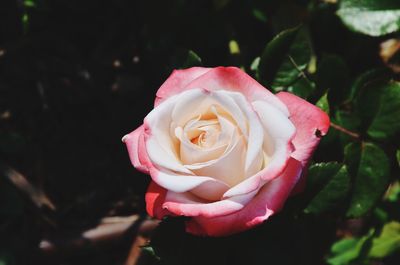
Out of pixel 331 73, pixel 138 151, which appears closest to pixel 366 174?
pixel 331 73

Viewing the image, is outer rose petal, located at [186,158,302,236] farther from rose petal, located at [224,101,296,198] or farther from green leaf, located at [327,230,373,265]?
green leaf, located at [327,230,373,265]

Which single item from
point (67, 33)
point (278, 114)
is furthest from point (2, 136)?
point (278, 114)

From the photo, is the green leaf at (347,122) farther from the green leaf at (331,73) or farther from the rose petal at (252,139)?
the rose petal at (252,139)

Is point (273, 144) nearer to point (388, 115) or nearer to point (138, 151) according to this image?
point (138, 151)

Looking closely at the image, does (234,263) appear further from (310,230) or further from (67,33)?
(67,33)

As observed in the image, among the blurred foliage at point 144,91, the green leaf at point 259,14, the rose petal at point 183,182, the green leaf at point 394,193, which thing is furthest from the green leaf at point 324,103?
the green leaf at point 394,193

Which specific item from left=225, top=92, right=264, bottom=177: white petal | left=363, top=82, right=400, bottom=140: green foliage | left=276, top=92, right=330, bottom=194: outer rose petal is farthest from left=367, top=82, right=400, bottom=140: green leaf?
left=225, top=92, right=264, bottom=177: white petal
